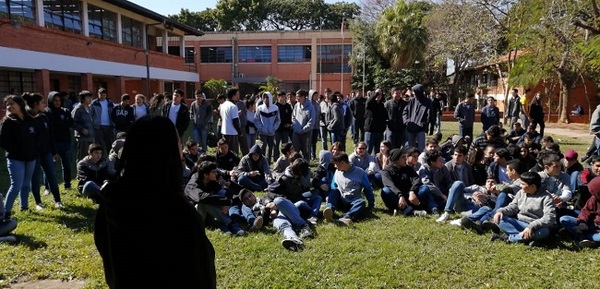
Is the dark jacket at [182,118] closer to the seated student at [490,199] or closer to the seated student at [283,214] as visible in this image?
the seated student at [283,214]

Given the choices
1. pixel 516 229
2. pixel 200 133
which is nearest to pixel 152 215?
pixel 516 229

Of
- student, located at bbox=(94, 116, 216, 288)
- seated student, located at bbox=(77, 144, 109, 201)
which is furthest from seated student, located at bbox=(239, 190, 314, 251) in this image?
student, located at bbox=(94, 116, 216, 288)

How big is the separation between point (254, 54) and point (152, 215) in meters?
38.2

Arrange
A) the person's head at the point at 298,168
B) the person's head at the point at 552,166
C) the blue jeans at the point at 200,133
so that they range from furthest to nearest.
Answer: the blue jeans at the point at 200,133
the person's head at the point at 298,168
the person's head at the point at 552,166

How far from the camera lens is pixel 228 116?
9.34 meters

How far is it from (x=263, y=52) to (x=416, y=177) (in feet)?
110

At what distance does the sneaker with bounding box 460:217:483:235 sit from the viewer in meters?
5.53

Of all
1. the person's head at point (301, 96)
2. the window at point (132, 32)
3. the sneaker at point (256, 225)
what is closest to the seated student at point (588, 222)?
the sneaker at point (256, 225)

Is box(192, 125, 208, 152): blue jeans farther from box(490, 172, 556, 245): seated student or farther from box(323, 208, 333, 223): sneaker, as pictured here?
box(490, 172, 556, 245): seated student

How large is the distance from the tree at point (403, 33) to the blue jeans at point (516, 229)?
24.8 meters

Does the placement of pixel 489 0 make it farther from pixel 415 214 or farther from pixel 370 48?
pixel 415 214

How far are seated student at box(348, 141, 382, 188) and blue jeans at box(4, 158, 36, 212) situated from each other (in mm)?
5068

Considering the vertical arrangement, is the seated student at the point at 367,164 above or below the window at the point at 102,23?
below

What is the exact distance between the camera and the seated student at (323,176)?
22.1ft
